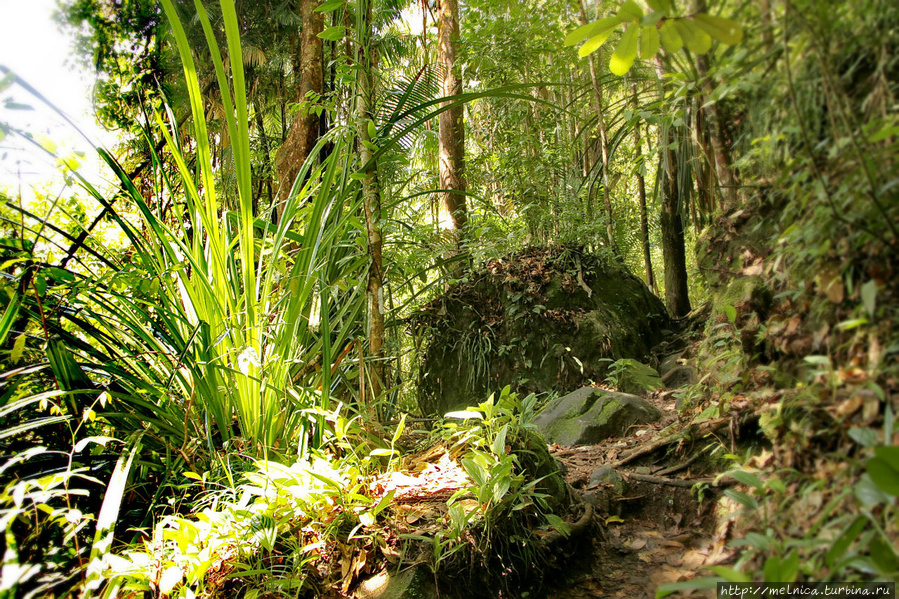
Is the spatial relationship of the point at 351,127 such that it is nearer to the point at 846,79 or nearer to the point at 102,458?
the point at 102,458

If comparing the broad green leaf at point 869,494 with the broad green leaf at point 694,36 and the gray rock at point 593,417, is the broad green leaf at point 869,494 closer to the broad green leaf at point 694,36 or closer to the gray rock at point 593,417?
the broad green leaf at point 694,36

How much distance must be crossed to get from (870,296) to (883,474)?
8.0 inches

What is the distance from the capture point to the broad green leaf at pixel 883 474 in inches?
17.7

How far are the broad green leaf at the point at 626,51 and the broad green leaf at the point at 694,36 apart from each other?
0.38 ft

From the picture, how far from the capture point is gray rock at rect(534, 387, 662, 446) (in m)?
2.25

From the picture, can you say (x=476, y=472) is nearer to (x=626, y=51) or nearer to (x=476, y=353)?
(x=626, y=51)

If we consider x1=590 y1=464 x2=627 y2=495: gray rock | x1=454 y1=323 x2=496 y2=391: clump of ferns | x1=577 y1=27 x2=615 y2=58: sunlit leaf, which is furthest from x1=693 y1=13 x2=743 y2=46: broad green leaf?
x1=454 y1=323 x2=496 y2=391: clump of ferns

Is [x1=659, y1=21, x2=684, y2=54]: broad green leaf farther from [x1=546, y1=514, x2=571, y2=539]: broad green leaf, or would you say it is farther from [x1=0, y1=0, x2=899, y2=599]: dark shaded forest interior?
[x1=546, y1=514, x2=571, y2=539]: broad green leaf

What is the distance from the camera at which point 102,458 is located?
4.27 ft

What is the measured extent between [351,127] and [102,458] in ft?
4.33

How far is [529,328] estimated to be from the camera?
3502mm

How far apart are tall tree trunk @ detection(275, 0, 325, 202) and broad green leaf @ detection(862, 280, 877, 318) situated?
9.55ft

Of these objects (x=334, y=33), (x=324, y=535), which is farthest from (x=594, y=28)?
(x=324, y=535)

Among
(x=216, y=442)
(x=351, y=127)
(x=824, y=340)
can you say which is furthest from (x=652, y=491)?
(x=351, y=127)
